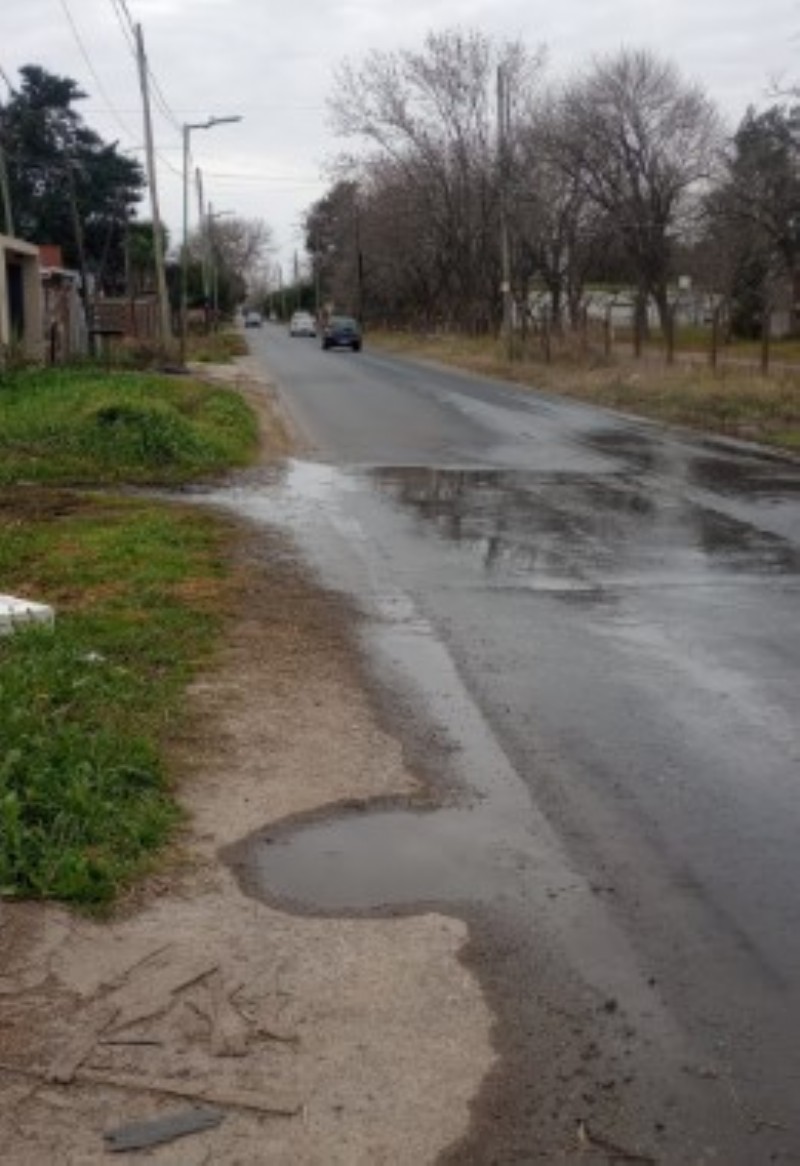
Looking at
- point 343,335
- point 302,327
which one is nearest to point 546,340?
point 343,335

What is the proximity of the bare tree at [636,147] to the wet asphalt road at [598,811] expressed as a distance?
44.7 metres

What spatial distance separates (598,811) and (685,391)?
25690 millimetres

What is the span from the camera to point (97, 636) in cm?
832

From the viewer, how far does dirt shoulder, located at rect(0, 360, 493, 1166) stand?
3539mm

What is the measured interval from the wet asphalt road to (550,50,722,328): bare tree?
147 feet

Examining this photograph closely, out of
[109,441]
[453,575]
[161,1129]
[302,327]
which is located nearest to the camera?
[161,1129]

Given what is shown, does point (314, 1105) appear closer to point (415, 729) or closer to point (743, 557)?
point (415, 729)

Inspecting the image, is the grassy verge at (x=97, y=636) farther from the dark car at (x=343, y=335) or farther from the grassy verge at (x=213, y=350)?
the dark car at (x=343, y=335)

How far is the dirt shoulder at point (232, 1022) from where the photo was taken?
354cm

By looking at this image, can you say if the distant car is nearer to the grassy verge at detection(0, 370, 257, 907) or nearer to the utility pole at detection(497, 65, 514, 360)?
the utility pole at detection(497, 65, 514, 360)

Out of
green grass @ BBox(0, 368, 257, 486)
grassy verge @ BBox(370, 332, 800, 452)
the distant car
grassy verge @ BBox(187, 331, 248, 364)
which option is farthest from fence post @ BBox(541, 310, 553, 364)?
the distant car

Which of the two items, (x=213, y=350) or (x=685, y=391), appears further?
(x=213, y=350)

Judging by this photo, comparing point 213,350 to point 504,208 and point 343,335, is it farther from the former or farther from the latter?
point 343,335

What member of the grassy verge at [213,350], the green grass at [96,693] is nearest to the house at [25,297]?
the grassy verge at [213,350]
